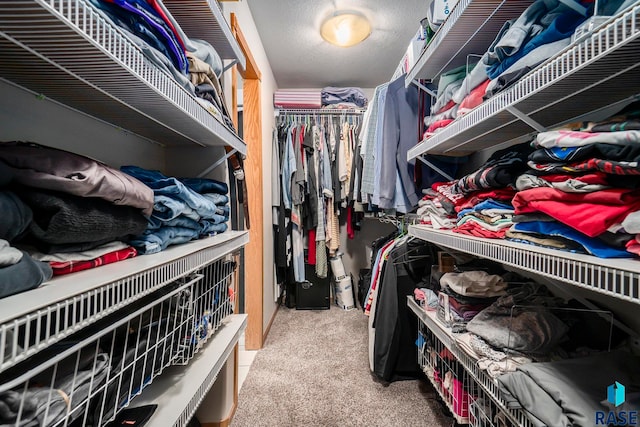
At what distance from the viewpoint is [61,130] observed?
1.87ft

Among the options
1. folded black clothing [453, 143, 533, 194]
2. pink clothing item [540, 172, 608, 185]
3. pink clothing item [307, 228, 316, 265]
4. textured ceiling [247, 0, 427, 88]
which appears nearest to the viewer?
pink clothing item [540, 172, 608, 185]

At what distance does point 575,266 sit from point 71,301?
0.74 metres

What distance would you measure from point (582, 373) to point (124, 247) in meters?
0.99

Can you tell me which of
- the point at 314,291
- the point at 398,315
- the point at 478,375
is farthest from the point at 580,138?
the point at 314,291

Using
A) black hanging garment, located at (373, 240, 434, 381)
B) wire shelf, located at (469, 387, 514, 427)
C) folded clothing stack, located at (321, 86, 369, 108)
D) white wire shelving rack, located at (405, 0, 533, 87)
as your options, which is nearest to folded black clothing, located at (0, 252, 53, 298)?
wire shelf, located at (469, 387, 514, 427)

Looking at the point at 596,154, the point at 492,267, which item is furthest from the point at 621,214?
the point at 492,267

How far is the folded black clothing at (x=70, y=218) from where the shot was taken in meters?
0.36

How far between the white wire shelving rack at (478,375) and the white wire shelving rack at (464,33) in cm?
102

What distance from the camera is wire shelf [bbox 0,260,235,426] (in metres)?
0.33

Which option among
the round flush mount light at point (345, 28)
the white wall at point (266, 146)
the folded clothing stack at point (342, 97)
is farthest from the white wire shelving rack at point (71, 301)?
the folded clothing stack at point (342, 97)

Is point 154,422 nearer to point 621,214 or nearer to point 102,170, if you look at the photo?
point 102,170

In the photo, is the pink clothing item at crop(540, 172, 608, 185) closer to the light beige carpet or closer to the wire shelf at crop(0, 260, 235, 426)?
the wire shelf at crop(0, 260, 235, 426)

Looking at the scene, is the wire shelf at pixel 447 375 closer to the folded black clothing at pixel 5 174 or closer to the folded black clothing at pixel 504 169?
the folded black clothing at pixel 504 169

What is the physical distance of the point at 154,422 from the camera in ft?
1.83
